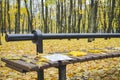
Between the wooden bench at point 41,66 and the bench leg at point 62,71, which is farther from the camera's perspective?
the bench leg at point 62,71

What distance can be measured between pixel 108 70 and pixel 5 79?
2.54 m

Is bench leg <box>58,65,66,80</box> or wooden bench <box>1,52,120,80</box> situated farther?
bench leg <box>58,65,66,80</box>

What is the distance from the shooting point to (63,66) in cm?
362

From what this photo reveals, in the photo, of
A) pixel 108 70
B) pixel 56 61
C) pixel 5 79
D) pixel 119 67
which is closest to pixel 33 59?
pixel 56 61

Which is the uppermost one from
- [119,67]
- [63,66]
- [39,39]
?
[39,39]

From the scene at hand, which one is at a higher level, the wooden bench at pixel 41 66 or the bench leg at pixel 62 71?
the wooden bench at pixel 41 66

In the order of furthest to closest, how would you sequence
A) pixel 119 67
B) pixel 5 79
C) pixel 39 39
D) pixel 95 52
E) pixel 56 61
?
pixel 119 67, pixel 5 79, pixel 95 52, pixel 39 39, pixel 56 61

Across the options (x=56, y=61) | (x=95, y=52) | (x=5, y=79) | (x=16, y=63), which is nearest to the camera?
(x=16, y=63)

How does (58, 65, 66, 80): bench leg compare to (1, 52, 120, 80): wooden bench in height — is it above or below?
below

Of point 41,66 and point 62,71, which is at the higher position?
point 41,66

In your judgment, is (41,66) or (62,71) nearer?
(41,66)

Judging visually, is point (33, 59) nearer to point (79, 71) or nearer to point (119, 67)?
point (79, 71)

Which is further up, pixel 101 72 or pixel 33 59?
pixel 33 59

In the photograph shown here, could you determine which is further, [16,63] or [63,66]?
[63,66]
